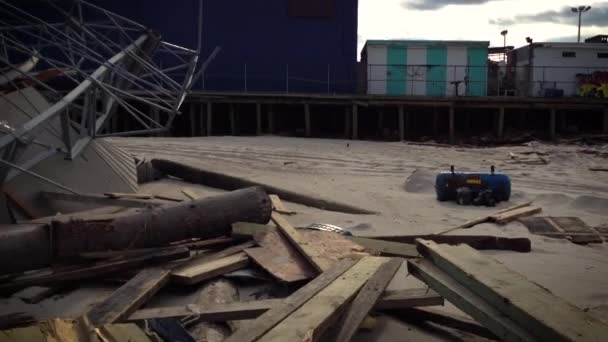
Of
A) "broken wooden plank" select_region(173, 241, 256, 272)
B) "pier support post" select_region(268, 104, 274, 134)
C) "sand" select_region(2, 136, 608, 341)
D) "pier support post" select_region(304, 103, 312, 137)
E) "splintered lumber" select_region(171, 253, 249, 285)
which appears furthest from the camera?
"pier support post" select_region(268, 104, 274, 134)

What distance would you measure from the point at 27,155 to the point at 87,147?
1147 millimetres

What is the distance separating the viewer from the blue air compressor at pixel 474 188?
29.6 ft

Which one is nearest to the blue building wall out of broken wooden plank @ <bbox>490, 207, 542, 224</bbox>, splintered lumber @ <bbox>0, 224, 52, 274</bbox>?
broken wooden plank @ <bbox>490, 207, 542, 224</bbox>

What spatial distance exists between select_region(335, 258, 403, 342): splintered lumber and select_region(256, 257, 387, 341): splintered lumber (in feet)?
0.15

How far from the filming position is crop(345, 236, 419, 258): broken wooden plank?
5242mm

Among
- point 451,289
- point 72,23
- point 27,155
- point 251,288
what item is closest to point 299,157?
point 72,23

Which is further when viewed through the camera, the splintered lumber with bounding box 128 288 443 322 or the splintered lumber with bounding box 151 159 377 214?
Result: the splintered lumber with bounding box 151 159 377 214

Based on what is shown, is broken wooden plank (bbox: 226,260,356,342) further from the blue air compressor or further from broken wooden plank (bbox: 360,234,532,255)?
the blue air compressor

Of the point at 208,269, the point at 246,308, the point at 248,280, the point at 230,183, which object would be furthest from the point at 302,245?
the point at 230,183

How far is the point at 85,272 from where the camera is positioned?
→ 465cm

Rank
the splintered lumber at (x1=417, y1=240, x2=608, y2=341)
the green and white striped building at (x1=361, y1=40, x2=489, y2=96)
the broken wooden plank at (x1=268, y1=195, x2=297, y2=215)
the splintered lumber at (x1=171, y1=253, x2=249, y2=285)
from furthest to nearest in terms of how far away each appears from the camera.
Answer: the green and white striped building at (x1=361, y1=40, x2=489, y2=96)
the broken wooden plank at (x1=268, y1=195, x2=297, y2=215)
the splintered lumber at (x1=171, y1=253, x2=249, y2=285)
the splintered lumber at (x1=417, y1=240, x2=608, y2=341)

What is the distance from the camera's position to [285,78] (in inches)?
1226

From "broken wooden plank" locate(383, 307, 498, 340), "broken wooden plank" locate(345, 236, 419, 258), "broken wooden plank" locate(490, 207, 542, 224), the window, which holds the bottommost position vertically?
"broken wooden plank" locate(383, 307, 498, 340)

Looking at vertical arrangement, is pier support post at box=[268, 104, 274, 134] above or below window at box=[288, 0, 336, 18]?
below
